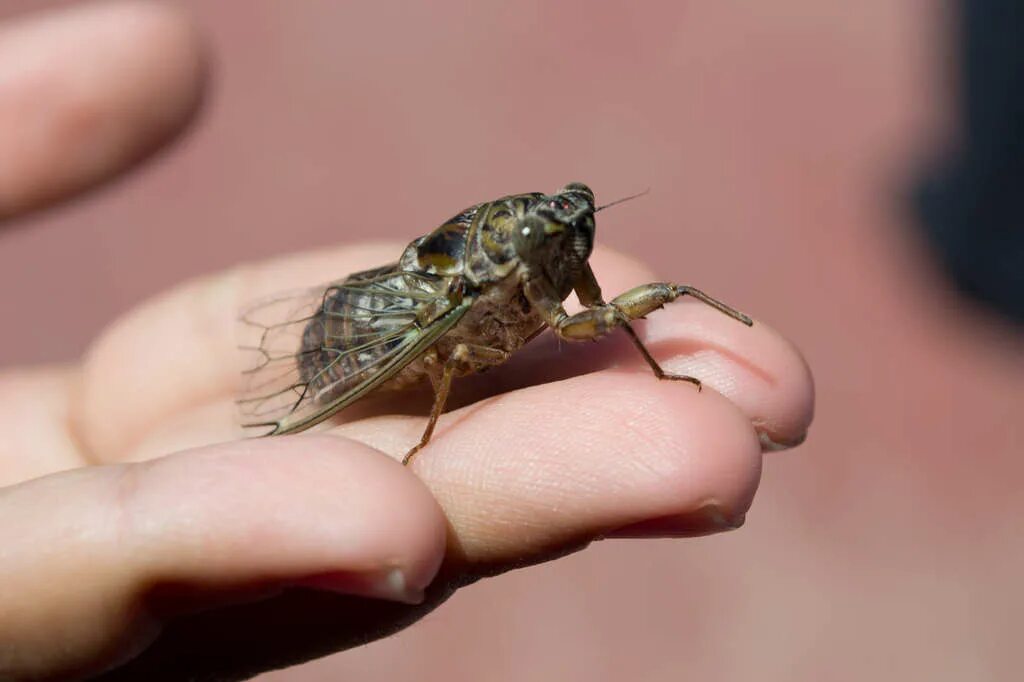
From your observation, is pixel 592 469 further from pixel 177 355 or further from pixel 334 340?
pixel 177 355

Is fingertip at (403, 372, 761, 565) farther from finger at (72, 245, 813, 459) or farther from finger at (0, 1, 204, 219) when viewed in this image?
finger at (0, 1, 204, 219)

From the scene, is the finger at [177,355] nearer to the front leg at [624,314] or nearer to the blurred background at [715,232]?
the blurred background at [715,232]

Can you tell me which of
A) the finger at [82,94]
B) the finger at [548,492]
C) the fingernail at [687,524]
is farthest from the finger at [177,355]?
the fingernail at [687,524]

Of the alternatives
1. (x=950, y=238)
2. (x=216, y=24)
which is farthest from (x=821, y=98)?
(x=216, y=24)

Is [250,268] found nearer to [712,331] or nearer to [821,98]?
[712,331]

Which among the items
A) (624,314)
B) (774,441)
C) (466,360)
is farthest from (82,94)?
(774,441)

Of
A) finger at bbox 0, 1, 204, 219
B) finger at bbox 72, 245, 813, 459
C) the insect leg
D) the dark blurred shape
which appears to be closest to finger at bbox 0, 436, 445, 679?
the insect leg
